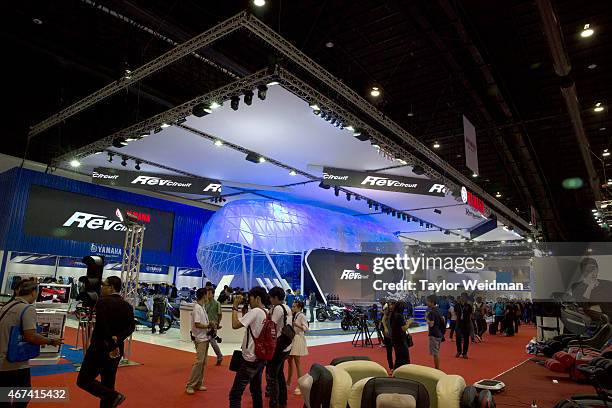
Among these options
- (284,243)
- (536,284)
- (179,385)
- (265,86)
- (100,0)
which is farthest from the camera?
(284,243)

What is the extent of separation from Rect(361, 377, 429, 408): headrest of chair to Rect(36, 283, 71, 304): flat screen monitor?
8.55 meters

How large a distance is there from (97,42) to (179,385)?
23.1 feet

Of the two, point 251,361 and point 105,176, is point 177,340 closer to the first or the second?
point 105,176

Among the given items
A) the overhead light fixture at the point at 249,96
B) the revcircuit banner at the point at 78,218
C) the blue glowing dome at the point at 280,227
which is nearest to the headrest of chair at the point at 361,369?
the overhead light fixture at the point at 249,96

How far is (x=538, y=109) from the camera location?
10703 mm

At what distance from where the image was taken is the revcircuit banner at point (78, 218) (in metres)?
16.6

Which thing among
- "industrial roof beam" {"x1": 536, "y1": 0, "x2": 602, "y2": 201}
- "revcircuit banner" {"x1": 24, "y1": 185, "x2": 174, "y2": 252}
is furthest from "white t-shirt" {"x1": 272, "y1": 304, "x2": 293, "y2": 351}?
"revcircuit banner" {"x1": 24, "y1": 185, "x2": 174, "y2": 252}

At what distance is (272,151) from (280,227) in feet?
31.8

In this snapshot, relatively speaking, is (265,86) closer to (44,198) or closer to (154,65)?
(154,65)

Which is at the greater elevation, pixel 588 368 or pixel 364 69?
pixel 364 69

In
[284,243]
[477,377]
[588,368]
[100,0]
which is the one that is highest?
[100,0]

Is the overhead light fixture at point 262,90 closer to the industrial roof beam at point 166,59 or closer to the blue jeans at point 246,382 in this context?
the industrial roof beam at point 166,59

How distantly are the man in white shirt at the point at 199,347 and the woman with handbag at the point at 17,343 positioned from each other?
8.38ft

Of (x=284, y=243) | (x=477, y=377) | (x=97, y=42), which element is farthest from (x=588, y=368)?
(x=284, y=243)
